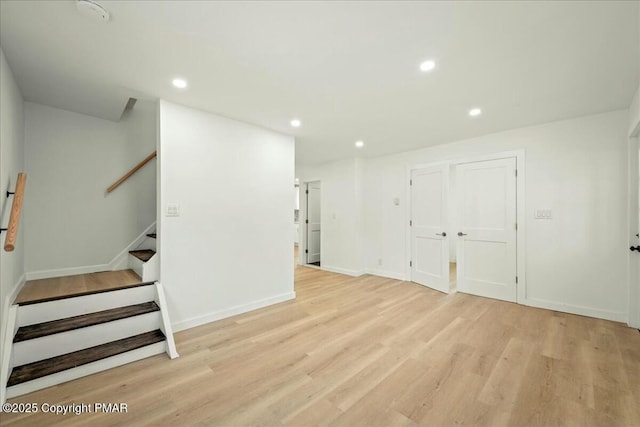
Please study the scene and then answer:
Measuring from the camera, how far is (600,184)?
10.3 ft

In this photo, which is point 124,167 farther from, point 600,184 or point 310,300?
point 600,184

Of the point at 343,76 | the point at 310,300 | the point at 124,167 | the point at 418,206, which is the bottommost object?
the point at 310,300

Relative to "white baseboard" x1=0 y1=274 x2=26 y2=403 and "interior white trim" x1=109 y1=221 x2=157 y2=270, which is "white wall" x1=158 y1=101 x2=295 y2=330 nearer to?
"white baseboard" x1=0 y1=274 x2=26 y2=403

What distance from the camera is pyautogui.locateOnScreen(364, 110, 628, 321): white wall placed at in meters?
3.04

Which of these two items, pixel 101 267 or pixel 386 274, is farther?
pixel 386 274

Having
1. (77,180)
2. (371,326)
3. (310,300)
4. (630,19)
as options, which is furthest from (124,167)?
(630,19)

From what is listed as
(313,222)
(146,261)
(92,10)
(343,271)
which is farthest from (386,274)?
(92,10)

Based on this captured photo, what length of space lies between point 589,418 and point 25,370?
3.87 metres

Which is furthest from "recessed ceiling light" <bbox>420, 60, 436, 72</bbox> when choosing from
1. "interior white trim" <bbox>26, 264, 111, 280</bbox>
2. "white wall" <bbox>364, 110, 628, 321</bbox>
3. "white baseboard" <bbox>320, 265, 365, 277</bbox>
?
"interior white trim" <bbox>26, 264, 111, 280</bbox>

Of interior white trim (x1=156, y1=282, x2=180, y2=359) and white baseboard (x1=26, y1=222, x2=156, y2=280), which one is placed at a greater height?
white baseboard (x1=26, y1=222, x2=156, y2=280)

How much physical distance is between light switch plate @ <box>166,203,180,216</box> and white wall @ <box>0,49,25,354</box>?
113 cm

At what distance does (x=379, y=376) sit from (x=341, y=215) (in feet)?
12.7

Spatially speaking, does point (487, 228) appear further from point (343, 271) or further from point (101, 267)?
point (101, 267)

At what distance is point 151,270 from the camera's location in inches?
109
